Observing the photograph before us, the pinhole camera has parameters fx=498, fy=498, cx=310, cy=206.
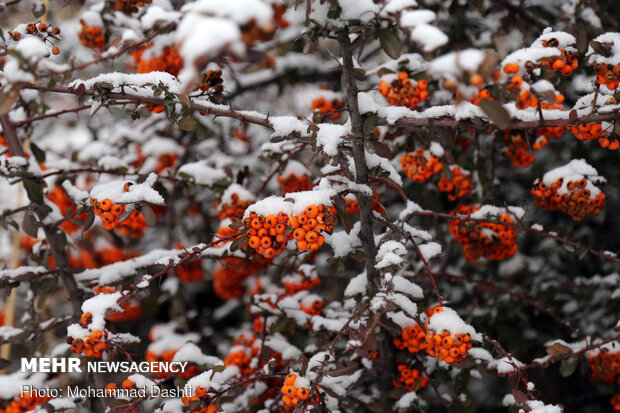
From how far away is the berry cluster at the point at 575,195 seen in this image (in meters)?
1.99

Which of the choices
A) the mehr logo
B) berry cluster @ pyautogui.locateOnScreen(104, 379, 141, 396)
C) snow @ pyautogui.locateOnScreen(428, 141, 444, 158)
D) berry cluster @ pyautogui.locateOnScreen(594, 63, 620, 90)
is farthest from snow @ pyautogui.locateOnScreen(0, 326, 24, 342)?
berry cluster @ pyautogui.locateOnScreen(594, 63, 620, 90)

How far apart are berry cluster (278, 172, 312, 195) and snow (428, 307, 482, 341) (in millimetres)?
942

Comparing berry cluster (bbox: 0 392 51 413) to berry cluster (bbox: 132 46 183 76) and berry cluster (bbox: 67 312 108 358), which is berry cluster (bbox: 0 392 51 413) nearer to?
berry cluster (bbox: 67 312 108 358)

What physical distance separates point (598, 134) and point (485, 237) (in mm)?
667

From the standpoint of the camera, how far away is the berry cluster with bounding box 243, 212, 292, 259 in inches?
60.8

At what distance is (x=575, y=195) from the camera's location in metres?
1.99

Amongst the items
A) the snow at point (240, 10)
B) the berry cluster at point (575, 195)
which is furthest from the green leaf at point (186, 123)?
the berry cluster at point (575, 195)

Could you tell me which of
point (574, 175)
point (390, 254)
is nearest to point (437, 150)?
point (574, 175)

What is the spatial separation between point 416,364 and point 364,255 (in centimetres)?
62

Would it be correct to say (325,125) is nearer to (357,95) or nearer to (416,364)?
(357,95)

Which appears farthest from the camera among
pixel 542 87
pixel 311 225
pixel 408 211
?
pixel 408 211

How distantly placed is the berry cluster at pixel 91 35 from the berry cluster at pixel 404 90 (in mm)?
1603

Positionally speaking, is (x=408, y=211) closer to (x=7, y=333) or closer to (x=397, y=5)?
(x=397, y=5)

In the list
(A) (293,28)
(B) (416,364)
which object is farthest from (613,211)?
(A) (293,28)
